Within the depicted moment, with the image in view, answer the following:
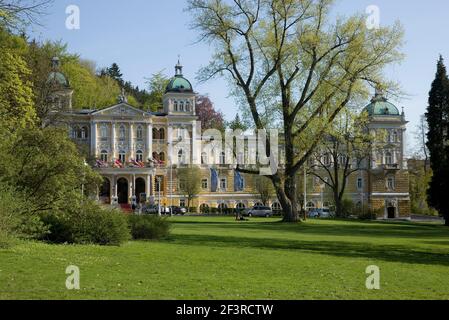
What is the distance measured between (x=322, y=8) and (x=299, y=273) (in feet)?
99.1

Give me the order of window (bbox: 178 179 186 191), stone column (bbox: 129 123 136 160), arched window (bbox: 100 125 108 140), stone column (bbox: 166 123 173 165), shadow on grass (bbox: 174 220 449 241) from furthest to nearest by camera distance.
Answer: stone column (bbox: 166 123 173 165) → stone column (bbox: 129 123 136 160) → arched window (bbox: 100 125 108 140) → window (bbox: 178 179 186 191) → shadow on grass (bbox: 174 220 449 241)

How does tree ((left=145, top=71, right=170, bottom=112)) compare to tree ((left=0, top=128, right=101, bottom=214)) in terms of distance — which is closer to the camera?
tree ((left=0, top=128, right=101, bottom=214))

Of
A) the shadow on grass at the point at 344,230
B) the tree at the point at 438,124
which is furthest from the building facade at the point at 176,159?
the shadow on grass at the point at 344,230

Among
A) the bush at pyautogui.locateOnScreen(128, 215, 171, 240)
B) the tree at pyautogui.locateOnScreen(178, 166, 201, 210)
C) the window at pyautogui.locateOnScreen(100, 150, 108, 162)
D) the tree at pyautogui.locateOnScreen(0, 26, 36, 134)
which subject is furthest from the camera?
the window at pyautogui.locateOnScreen(100, 150, 108, 162)

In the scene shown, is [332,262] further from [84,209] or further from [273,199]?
[273,199]

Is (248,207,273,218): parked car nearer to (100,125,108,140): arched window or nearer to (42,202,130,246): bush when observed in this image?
(100,125,108,140): arched window

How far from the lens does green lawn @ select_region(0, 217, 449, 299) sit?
10773mm

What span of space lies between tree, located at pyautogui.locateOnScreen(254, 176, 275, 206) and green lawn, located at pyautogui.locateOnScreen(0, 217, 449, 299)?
53.5 metres

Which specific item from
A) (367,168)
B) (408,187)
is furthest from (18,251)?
(408,187)

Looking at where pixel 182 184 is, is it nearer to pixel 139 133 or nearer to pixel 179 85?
pixel 139 133

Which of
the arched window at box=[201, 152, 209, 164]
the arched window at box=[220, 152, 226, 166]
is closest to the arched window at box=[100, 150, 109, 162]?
the arched window at box=[201, 152, 209, 164]

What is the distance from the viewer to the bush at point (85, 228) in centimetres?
2022

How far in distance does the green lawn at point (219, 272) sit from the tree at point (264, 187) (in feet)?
176

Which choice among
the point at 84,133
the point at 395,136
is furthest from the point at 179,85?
the point at 395,136
